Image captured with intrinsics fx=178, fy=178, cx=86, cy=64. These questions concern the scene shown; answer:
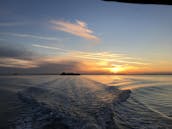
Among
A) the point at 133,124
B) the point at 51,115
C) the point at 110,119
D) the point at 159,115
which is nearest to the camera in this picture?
the point at 133,124

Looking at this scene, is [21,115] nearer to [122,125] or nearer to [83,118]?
[83,118]

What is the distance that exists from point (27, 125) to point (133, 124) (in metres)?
4.05

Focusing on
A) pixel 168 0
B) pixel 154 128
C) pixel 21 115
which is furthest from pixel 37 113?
pixel 168 0

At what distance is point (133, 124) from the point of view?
698 cm

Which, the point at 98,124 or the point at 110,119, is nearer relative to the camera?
the point at 98,124

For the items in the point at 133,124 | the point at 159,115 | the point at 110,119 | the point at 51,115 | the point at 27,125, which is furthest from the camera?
the point at 159,115

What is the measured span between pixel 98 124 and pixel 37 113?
322 centimetres

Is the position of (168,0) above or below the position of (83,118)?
above

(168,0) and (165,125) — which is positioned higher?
(168,0)

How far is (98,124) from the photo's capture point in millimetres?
6762

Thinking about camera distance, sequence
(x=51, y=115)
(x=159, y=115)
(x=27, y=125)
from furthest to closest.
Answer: (x=159, y=115)
(x=51, y=115)
(x=27, y=125)

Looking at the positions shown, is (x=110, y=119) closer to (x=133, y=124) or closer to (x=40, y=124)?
(x=133, y=124)

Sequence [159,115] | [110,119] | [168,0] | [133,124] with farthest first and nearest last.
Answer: [159,115] → [110,119] → [133,124] → [168,0]

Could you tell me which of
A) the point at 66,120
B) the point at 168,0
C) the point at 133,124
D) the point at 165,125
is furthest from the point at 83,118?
the point at 168,0
